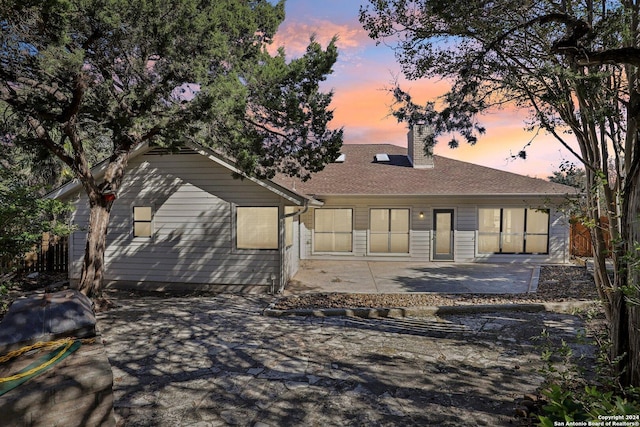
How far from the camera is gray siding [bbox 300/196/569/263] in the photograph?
14188 mm

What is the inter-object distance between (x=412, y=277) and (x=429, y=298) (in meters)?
2.77

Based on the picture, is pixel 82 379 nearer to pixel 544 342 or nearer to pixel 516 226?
pixel 544 342

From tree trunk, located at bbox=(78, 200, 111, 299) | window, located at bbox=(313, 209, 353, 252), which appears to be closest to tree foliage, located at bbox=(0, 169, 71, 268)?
tree trunk, located at bbox=(78, 200, 111, 299)

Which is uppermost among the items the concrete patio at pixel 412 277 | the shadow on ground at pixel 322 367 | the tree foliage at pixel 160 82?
the tree foliage at pixel 160 82

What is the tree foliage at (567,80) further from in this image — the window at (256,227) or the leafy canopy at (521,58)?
the window at (256,227)

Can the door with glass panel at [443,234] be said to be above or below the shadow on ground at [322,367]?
above

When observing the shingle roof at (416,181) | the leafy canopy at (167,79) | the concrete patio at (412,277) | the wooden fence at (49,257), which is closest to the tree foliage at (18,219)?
the leafy canopy at (167,79)

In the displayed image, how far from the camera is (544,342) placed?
5910 millimetres

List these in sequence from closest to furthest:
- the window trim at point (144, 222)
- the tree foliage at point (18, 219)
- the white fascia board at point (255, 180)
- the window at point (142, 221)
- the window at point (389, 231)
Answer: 1. the tree foliage at point (18, 219)
2. the white fascia board at point (255, 180)
3. the window trim at point (144, 222)
4. the window at point (142, 221)
5. the window at point (389, 231)

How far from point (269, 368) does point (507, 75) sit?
593 centimetres

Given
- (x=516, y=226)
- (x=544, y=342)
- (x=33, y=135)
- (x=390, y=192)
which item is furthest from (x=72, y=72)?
(x=516, y=226)

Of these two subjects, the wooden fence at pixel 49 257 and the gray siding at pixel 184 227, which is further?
the wooden fence at pixel 49 257

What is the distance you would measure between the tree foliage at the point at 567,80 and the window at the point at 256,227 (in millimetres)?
6315

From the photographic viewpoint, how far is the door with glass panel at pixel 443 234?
14812 mm
